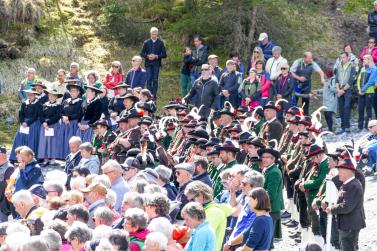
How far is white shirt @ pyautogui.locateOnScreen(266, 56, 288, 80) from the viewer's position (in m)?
21.9

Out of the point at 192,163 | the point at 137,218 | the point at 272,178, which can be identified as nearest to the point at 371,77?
the point at 272,178

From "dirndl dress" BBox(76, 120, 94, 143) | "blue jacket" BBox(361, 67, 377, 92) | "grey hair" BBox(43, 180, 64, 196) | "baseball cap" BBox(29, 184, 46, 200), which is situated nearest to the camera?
"grey hair" BBox(43, 180, 64, 196)

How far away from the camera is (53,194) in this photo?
1219 centimetres

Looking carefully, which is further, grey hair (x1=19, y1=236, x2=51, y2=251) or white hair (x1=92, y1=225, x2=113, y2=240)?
white hair (x1=92, y1=225, x2=113, y2=240)

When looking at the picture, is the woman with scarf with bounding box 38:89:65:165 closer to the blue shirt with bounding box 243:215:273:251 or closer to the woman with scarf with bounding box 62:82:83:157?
the woman with scarf with bounding box 62:82:83:157

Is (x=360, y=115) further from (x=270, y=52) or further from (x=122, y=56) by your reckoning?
(x=122, y=56)

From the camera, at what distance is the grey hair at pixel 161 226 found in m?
9.98

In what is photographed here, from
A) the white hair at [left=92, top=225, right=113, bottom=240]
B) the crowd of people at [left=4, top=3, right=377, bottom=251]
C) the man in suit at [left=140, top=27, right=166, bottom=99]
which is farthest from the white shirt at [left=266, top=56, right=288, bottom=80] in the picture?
the white hair at [left=92, top=225, right=113, bottom=240]

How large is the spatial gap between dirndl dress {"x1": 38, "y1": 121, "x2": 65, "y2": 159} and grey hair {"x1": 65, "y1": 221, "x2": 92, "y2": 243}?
1027 centimetres

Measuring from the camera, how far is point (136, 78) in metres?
22.0

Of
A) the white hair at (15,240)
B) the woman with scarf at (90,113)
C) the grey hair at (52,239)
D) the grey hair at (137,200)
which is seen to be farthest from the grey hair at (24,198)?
the woman with scarf at (90,113)

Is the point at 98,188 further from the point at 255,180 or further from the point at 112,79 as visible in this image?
the point at 112,79

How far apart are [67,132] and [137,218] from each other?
1032cm

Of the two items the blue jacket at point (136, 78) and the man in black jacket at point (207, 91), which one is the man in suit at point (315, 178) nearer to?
the man in black jacket at point (207, 91)
